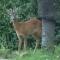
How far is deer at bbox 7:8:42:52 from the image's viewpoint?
40.4 ft

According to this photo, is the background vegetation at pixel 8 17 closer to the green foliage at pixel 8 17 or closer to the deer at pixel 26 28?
the green foliage at pixel 8 17

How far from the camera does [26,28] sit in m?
12.8

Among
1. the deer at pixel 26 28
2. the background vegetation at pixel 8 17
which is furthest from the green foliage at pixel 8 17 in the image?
the deer at pixel 26 28

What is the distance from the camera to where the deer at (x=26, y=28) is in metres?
12.3

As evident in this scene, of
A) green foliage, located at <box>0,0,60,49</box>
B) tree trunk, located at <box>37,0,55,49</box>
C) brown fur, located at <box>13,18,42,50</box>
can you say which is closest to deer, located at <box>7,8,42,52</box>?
brown fur, located at <box>13,18,42,50</box>

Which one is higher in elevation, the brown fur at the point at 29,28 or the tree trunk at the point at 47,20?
the tree trunk at the point at 47,20

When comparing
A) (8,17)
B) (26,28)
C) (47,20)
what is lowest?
(26,28)

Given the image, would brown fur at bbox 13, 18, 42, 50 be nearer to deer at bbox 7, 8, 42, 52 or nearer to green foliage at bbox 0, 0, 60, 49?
deer at bbox 7, 8, 42, 52

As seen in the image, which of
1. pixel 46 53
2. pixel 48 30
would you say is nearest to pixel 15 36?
pixel 48 30

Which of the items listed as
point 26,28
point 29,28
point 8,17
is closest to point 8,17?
point 8,17

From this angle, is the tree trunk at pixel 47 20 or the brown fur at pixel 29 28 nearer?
the tree trunk at pixel 47 20

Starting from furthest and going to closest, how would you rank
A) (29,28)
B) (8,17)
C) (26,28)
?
(8,17) < (26,28) < (29,28)

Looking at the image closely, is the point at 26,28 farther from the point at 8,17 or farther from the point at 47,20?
the point at 47,20

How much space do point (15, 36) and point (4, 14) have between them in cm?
100
